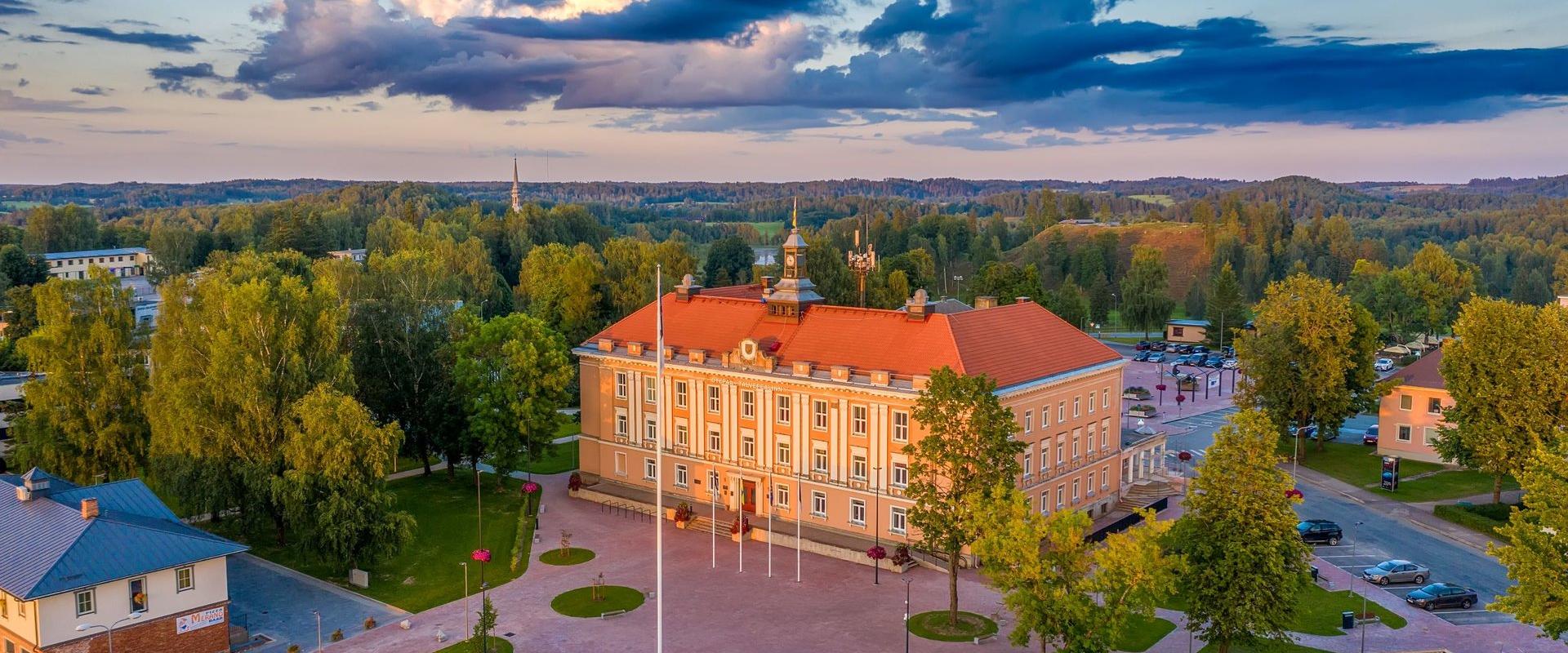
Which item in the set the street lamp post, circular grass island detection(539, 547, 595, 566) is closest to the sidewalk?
circular grass island detection(539, 547, 595, 566)

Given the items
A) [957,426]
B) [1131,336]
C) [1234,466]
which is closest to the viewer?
[1234,466]

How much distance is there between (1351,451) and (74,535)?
72.8 metres

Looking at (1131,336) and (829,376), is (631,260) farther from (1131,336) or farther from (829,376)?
(1131,336)

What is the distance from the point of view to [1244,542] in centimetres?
3628

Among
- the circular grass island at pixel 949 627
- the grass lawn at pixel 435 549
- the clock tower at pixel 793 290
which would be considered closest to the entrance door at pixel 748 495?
the clock tower at pixel 793 290

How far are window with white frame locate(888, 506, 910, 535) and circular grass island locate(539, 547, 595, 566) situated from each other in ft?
48.2

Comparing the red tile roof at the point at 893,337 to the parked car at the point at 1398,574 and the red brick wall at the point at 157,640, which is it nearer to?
the parked car at the point at 1398,574

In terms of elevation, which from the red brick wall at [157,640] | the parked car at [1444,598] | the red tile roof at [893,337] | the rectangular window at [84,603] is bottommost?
the parked car at [1444,598]

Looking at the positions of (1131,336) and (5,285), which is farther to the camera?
(1131,336)

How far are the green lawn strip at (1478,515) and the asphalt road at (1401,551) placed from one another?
7.57ft

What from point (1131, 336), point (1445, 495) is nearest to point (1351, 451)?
point (1445, 495)

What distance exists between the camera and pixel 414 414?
213 feet

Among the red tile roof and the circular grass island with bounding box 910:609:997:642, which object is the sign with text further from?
the red tile roof

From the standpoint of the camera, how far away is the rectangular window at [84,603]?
127 ft
